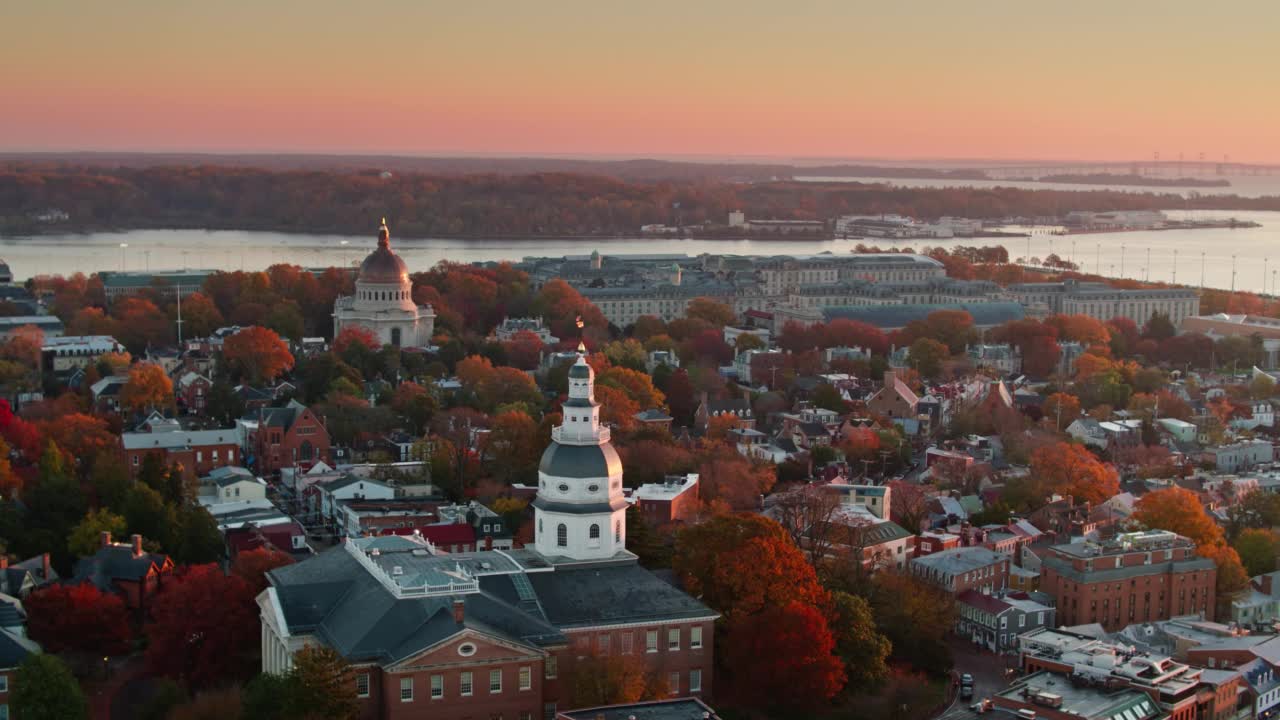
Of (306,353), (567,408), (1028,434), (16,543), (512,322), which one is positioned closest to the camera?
(567,408)

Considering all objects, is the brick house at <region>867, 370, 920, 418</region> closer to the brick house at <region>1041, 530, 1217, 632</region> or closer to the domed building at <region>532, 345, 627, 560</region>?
the brick house at <region>1041, 530, 1217, 632</region>

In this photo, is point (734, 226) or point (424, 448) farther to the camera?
point (734, 226)

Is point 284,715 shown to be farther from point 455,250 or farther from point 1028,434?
point 455,250

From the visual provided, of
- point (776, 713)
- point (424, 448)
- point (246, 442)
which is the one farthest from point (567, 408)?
point (246, 442)

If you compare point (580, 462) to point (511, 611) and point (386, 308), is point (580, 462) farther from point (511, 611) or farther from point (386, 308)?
point (386, 308)

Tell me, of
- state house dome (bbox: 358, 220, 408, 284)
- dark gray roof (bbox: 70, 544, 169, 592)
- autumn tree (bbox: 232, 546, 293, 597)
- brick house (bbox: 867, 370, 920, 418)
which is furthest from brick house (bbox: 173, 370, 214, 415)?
autumn tree (bbox: 232, 546, 293, 597)
